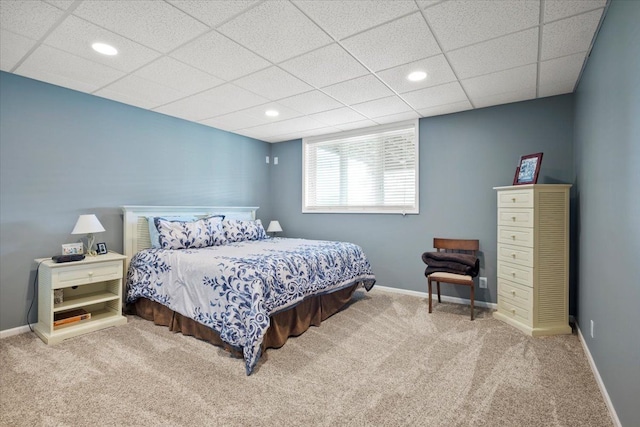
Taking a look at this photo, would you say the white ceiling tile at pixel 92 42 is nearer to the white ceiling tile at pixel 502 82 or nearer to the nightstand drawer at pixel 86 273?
the nightstand drawer at pixel 86 273

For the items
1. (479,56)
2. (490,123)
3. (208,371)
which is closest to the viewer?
(208,371)

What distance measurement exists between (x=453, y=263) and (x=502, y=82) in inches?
76.2

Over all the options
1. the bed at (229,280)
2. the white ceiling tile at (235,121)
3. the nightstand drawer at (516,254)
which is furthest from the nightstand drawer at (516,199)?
the white ceiling tile at (235,121)

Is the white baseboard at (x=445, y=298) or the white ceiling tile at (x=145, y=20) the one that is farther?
the white baseboard at (x=445, y=298)

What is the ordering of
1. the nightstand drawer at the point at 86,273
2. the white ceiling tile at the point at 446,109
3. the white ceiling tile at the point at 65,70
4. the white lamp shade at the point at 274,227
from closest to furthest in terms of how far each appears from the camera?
1. the white ceiling tile at the point at 65,70
2. the nightstand drawer at the point at 86,273
3. the white ceiling tile at the point at 446,109
4. the white lamp shade at the point at 274,227

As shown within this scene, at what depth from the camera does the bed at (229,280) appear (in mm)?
2449

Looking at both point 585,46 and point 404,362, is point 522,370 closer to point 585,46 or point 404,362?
point 404,362

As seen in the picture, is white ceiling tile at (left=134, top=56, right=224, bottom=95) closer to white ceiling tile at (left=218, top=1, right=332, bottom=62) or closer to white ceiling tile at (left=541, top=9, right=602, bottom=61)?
white ceiling tile at (left=218, top=1, right=332, bottom=62)

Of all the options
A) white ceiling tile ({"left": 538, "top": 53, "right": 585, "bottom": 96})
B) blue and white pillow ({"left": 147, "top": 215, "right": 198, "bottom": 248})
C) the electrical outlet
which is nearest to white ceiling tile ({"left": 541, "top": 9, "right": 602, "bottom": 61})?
white ceiling tile ({"left": 538, "top": 53, "right": 585, "bottom": 96})

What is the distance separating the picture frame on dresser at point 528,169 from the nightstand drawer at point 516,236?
0.50 m

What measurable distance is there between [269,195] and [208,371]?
3869mm

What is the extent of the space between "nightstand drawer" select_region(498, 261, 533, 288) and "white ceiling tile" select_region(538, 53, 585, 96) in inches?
71.9

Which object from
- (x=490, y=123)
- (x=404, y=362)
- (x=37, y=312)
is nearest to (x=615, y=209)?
(x=404, y=362)

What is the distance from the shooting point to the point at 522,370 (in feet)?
7.50
